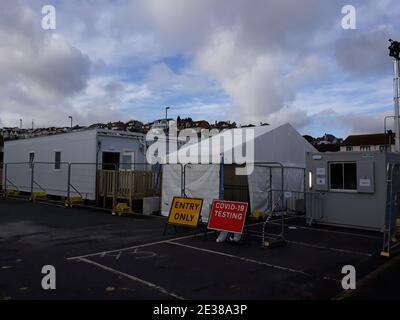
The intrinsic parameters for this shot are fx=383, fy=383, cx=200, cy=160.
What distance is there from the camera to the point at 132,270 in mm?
7074

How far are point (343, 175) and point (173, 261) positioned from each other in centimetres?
715

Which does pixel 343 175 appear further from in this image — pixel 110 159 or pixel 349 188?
pixel 110 159

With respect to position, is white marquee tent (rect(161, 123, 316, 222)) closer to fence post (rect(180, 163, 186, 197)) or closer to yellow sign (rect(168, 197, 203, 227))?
fence post (rect(180, 163, 186, 197))

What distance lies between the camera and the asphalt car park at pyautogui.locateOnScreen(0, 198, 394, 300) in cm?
594

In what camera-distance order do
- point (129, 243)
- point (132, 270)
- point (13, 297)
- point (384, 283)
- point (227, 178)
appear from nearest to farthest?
point (13, 297) < point (384, 283) < point (132, 270) < point (129, 243) < point (227, 178)

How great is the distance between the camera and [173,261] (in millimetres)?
7871

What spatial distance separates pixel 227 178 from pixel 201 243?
6540 mm

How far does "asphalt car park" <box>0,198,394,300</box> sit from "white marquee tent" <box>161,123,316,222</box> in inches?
96.3

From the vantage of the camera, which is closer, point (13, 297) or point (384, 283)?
point (13, 297)

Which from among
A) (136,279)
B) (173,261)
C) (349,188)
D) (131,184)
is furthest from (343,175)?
(131,184)

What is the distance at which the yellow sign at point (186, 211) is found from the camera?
35.8 feet

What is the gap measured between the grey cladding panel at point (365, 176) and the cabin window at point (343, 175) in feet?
0.90
